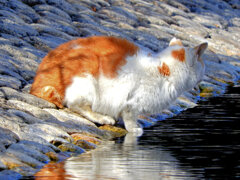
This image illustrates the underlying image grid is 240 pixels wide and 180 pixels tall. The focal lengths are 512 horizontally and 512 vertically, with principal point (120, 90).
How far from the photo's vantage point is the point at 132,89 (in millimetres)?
7355

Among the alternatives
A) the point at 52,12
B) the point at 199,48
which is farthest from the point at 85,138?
the point at 52,12

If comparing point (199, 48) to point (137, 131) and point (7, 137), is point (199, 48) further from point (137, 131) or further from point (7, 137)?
point (7, 137)

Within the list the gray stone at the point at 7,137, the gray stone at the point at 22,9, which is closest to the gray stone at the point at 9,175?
the gray stone at the point at 7,137

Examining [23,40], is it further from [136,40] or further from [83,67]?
[136,40]

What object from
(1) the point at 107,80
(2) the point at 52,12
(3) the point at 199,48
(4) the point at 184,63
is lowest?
(1) the point at 107,80

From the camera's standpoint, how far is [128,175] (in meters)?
4.81

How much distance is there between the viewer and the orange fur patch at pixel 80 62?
288 inches

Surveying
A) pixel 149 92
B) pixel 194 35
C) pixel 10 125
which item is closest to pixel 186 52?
pixel 149 92

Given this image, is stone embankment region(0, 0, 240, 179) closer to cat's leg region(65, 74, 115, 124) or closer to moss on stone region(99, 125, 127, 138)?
moss on stone region(99, 125, 127, 138)

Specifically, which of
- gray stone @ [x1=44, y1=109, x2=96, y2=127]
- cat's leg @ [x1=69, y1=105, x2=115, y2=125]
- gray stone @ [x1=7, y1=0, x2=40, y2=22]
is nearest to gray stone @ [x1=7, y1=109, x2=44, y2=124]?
gray stone @ [x1=44, y1=109, x2=96, y2=127]

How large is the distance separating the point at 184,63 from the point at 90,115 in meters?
1.66

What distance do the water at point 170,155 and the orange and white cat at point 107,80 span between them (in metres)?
0.48

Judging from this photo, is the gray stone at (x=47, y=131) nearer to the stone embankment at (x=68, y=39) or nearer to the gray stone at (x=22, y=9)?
the stone embankment at (x=68, y=39)

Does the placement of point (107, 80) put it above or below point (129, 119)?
above
